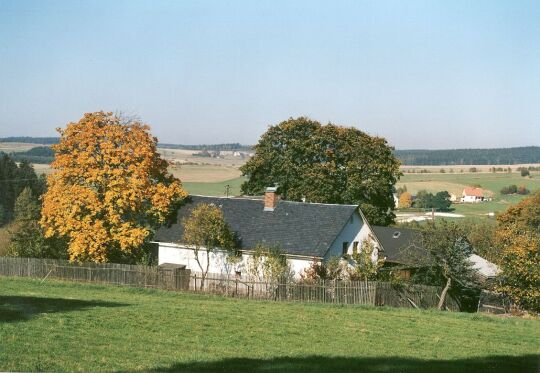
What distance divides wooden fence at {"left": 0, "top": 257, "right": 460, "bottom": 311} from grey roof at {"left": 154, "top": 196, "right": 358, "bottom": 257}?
3.68 metres

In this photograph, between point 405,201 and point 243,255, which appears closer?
point 243,255

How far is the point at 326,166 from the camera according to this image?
57.8 m

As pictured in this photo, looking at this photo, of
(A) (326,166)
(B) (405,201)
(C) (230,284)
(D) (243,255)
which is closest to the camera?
(C) (230,284)

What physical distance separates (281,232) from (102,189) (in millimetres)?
11562

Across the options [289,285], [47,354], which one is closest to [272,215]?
[289,285]

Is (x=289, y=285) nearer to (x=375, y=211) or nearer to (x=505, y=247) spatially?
(x=505, y=247)

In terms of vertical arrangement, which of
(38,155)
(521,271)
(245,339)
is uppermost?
(38,155)

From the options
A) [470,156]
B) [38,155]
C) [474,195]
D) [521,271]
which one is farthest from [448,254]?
[470,156]

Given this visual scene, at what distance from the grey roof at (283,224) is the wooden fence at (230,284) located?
368cm

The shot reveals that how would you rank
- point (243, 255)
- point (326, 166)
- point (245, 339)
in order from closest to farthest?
point (245, 339) → point (243, 255) → point (326, 166)

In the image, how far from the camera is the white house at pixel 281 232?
39000mm

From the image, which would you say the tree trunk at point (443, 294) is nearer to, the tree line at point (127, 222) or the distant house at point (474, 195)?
the tree line at point (127, 222)

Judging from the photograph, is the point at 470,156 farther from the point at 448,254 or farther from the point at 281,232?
the point at 448,254

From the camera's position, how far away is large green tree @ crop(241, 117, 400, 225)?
57.2m
